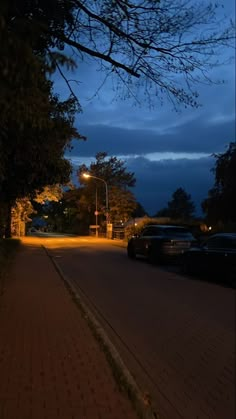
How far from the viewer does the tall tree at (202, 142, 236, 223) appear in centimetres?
4491

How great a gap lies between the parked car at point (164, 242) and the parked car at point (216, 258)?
13.7ft

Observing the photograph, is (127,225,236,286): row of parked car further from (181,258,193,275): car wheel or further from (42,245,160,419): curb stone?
(42,245,160,419): curb stone

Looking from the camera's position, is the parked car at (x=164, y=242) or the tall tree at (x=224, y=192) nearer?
the parked car at (x=164, y=242)


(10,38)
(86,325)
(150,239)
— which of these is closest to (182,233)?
(150,239)

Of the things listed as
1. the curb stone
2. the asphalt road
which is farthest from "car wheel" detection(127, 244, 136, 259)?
the curb stone

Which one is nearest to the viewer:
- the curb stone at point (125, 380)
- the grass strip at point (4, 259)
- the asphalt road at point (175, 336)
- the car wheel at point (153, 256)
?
the curb stone at point (125, 380)

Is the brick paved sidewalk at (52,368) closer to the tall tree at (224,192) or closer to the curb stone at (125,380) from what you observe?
the curb stone at (125,380)

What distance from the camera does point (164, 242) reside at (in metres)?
21.7

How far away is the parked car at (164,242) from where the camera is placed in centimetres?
2142

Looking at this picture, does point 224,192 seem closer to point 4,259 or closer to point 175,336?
point 4,259

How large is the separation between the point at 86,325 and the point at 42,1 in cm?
487

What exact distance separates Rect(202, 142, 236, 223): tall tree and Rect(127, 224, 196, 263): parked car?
Result: 2285cm

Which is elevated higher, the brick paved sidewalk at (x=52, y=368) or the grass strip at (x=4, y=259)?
the grass strip at (x=4, y=259)

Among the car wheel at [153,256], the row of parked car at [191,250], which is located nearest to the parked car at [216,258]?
the row of parked car at [191,250]
